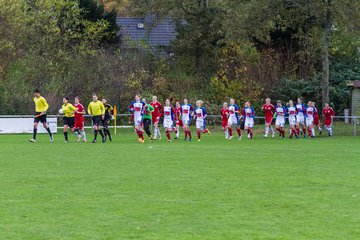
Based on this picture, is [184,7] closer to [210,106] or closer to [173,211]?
[210,106]

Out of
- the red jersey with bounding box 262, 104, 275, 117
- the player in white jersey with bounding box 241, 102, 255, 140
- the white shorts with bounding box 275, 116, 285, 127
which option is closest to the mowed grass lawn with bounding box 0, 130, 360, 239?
the player in white jersey with bounding box 241, 102, 255, 140

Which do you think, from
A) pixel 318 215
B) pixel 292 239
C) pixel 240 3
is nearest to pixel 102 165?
pixel 318 215

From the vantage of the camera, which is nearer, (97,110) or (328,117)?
(97,110)

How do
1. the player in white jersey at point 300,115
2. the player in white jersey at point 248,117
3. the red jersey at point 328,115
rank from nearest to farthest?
the player in white jersey at point 248,117
the player in white jersey at point 300,115
the red jersey at point 328,115

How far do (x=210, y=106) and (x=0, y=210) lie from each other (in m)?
41.1

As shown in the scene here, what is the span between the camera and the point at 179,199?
1309cm

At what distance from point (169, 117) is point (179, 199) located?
25.1 metres

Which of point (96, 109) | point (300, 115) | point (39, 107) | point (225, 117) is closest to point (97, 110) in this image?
point (96, 109)

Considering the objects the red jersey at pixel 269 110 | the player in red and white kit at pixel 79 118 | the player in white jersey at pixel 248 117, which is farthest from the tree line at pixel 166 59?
the player in red and white kit at pixel 79 118

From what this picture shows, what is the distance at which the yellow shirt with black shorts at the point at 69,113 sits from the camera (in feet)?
115

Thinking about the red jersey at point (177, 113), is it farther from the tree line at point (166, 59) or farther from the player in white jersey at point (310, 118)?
the tree line at point (166, 59)

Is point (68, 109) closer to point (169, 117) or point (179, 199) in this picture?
point (169, 117)

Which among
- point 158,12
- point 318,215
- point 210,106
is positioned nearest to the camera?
point 318,215

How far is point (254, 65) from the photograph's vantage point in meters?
56.5
